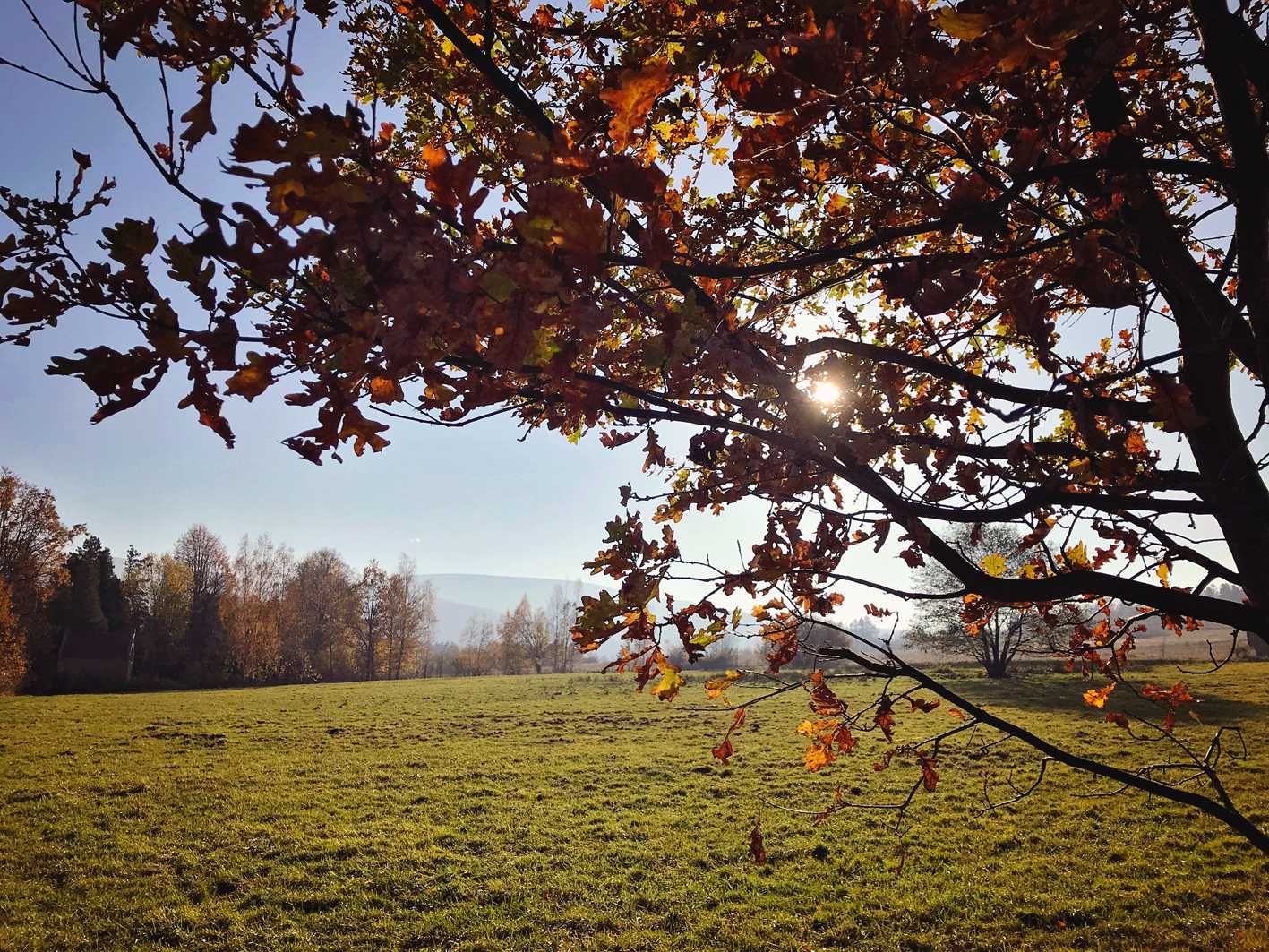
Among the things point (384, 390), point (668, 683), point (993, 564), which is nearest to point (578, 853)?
point (668, 683)

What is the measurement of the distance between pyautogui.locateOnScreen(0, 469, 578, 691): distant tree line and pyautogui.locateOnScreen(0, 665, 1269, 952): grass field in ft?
89.9

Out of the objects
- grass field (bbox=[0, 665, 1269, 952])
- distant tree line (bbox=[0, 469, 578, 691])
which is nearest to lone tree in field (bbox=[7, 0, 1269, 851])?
grass field (bbox=[0, 665, 1269, 952])

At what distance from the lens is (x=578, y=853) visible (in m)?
8.30

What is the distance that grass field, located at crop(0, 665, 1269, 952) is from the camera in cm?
630

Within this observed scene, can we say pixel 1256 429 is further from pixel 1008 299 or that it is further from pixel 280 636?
pixel 280 636

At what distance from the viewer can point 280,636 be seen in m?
50.1

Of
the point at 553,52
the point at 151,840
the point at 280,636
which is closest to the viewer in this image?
the point at 553,52

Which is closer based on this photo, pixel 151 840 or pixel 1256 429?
pixel 1256 429

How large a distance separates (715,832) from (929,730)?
32.2 ft

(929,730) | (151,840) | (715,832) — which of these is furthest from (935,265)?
(929,730)

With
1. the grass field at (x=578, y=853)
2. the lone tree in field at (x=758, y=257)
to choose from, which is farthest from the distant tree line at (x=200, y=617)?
the lone tree in field at (x=758, y=257)

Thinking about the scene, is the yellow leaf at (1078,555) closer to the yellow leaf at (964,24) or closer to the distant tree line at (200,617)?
the yellow leaf at (964,24)

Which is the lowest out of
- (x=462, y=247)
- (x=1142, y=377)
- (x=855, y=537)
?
(x=855, y=537)

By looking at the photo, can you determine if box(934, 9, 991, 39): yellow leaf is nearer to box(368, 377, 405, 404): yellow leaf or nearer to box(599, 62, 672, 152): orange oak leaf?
box(599, 62, 672, 152): orange oak leaf
